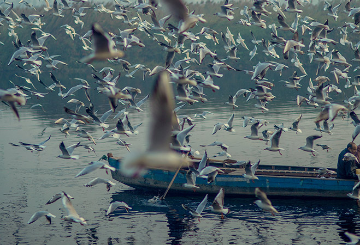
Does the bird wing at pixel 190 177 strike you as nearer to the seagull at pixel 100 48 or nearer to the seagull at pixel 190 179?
the seagull at pixel 190 179

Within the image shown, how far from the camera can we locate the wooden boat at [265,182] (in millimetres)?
22438

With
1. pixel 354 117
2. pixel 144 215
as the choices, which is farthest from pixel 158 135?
pixel 144 215

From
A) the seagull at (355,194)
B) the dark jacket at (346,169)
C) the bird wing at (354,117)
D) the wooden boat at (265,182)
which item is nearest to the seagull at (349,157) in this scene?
the dark jacket at (346,169)

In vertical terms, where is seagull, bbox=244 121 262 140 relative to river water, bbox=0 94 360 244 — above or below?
above

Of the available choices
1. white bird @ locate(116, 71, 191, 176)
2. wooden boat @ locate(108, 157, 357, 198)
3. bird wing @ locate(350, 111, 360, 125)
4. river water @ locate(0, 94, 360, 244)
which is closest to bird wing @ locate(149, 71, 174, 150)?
white bird @ locate(116, 71, 191, 176)

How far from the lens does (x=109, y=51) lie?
1165cm

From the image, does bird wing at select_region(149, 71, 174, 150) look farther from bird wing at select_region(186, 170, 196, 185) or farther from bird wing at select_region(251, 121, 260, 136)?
bird wing at select_region(251, 121, 260, 136)

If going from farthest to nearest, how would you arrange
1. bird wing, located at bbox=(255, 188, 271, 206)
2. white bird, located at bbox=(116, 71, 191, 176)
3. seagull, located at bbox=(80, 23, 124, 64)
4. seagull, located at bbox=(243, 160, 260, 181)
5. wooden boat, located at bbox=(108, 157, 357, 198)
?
wooden boat, located at bbox=(108, 157, 357, 198) < seagull, located at bbox=(243, 160, 260, 181) < bird wing, located at bbox=(255, 188, 271, 206) < seagull, located at bbox=(80, 23, 124, 64) < white bird, located at bbox=(116, 71, 191, 176)

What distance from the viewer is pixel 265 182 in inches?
908

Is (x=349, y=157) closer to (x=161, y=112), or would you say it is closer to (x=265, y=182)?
(x=265, y=182)

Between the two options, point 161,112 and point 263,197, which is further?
point 263,197

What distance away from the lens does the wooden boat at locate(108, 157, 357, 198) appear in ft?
73.6

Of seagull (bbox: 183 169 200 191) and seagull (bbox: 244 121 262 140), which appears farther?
seagull (bbox: 244 121 262 140)

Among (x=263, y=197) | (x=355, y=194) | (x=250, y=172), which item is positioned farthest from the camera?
(x=250, y=172)
